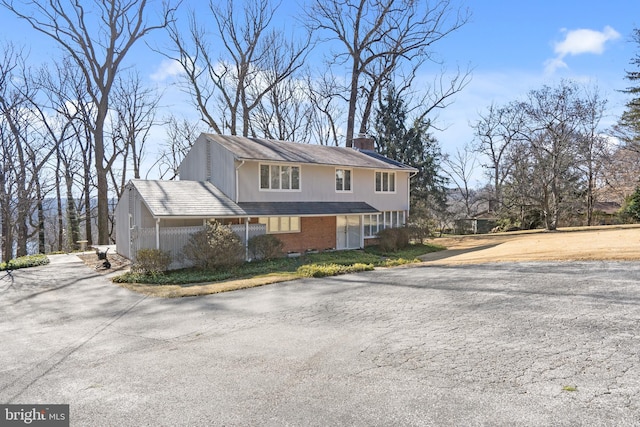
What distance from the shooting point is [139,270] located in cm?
1494

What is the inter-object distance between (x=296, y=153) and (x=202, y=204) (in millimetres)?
6750

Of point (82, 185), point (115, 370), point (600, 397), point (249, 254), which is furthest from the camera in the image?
point (82, 185)

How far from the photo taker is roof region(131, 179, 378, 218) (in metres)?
17.0

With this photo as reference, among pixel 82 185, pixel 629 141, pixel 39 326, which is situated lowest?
pixel 39 326

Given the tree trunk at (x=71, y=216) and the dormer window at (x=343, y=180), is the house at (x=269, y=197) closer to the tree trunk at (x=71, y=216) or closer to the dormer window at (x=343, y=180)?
the dormer window at (x=343, y=180)

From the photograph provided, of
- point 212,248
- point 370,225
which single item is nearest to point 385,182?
point 370,225

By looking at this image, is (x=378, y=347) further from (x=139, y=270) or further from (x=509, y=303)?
(x=139, y=270)

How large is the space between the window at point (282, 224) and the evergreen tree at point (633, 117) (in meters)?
27.0

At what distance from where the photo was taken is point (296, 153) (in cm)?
2286

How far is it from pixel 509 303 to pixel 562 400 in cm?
428

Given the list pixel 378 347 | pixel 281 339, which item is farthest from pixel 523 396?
pixel 281 339

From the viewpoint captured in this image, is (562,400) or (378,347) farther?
(378,347)

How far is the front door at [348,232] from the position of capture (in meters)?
23.2

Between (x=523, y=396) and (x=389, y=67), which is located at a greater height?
(x=389, y=67)
